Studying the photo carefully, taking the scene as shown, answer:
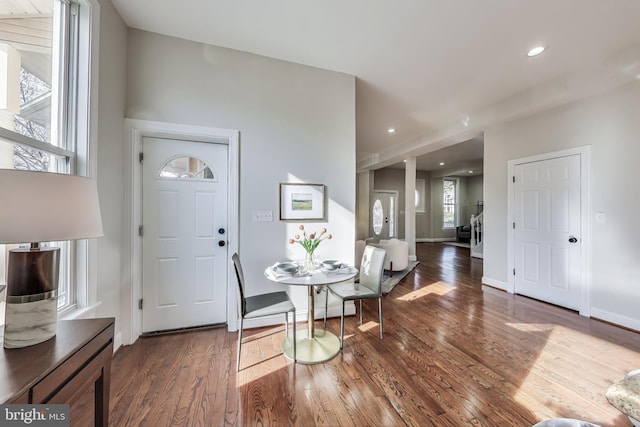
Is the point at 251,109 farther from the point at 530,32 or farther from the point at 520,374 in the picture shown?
the point at 520,374

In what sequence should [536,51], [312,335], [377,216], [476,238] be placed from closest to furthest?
1. [312,335]
2. [536,51]
3. [476,238]
4. [377,216]

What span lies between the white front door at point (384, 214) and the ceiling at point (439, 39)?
19.1 ft

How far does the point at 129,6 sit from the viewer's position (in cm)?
213

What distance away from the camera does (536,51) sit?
2.62 m

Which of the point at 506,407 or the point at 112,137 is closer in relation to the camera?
the point at 506,407

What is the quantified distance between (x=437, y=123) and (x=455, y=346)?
3833 millimetres

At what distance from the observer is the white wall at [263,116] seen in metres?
2.46

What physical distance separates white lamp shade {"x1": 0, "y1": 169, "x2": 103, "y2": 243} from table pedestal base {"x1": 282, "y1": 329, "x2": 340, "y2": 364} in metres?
1.76

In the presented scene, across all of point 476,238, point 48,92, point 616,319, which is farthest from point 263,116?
point 476,238

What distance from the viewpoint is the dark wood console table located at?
0.79 meters

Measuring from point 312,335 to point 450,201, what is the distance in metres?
10.0

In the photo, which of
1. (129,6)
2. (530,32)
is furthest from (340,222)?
(129,6)

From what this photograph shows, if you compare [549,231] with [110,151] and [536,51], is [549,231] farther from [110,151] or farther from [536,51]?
[110,151]

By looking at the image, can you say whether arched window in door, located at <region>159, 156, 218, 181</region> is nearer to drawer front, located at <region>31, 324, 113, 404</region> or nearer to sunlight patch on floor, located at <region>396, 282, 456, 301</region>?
drawer front, located at <region>31, 324, 113, 404</region>
